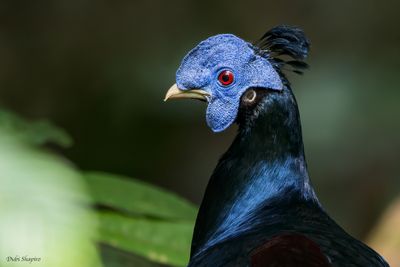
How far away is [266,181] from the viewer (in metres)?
3.04

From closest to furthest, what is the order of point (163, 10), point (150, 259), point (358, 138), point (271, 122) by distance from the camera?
point (271, 122) < point (150, 259) < point (358, 138) < point (163, 10)

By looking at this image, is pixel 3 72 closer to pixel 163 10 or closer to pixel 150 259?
pixel 163 10

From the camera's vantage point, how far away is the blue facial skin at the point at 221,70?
309 cm

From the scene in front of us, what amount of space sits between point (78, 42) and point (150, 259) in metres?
4.36

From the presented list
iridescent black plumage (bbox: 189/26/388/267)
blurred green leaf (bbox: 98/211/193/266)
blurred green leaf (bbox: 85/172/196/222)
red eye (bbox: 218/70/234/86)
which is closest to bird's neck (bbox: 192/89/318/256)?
iridescent black plumage (bbox: 189/26/388/267)

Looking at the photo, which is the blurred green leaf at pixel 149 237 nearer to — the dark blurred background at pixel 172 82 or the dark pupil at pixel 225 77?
the dark pupil at pixel 225 77

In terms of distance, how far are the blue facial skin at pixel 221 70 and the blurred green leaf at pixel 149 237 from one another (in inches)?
19.2

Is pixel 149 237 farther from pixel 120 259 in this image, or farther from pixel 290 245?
pixel 290 245

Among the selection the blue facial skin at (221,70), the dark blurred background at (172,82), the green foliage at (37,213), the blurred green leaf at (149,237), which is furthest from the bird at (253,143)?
the dark blurred background at (172,82)

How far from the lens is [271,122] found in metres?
3.04

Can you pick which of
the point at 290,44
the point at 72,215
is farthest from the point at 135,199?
Result: the point at 72,215

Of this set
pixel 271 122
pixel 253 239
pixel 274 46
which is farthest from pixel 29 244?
pixel 274 46

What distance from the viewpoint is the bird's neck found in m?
3.03

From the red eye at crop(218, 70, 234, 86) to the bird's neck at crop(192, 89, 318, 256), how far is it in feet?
0.36
